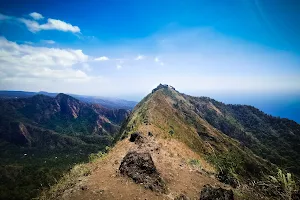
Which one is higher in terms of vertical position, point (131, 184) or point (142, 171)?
point (142, 171)

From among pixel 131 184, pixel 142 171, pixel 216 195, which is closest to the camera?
pixel 216 195

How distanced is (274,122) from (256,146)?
2515 inches

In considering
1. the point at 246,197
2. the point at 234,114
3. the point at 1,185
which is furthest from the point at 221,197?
the point at 234,114

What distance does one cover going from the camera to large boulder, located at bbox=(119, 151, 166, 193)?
47.6 ft

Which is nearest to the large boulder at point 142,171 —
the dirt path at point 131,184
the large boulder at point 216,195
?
the dirt path at point 131,184

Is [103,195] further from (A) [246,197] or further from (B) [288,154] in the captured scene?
(B) [288,154]

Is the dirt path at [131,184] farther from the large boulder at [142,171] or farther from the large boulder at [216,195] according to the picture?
the large boulder at [216,195]

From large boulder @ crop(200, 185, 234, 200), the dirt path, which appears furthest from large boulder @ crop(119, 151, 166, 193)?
large boulder @ crop(200, 185, 234, 200)

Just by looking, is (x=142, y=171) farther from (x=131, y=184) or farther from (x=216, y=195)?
(x=216, y=195)

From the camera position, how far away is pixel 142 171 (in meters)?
15.6

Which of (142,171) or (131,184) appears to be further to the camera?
(142,171)

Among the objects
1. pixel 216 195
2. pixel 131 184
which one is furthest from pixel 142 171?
pixel 216 195

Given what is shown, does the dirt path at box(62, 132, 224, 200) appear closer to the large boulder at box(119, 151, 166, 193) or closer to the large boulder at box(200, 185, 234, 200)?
the large boulder at box(119, 151, 166, 193)

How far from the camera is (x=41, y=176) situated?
123562 millimetres
